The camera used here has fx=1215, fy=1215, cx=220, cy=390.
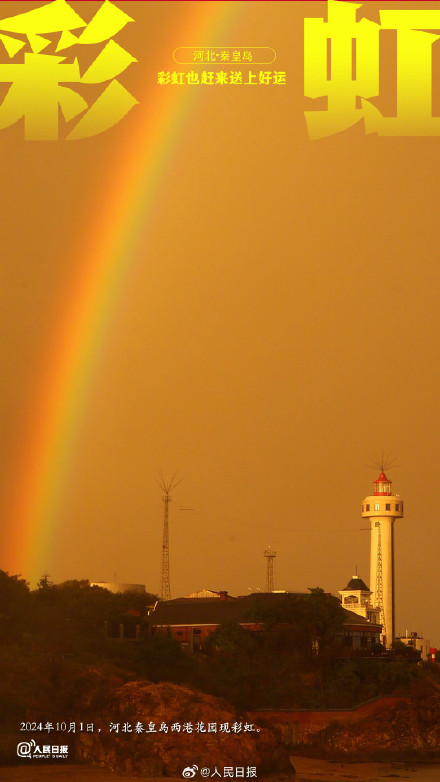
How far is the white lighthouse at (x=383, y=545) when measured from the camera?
143 m

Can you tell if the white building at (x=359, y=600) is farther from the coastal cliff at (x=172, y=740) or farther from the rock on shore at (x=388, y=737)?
the coastal cliff at (x=172, y=740)

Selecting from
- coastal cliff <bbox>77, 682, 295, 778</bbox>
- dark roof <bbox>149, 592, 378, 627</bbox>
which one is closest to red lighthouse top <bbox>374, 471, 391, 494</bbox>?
dark roof <bbox>149, 592, 378, 627</bbox>

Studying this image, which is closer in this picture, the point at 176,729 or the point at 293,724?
the point at 176,729

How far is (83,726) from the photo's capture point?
218 ft

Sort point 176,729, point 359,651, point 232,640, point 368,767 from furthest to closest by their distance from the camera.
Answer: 1. point 359,651
2. point 232,640
3. point 368,767
4. point 176,729

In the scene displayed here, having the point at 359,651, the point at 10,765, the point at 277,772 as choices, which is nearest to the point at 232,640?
the point at 359,651

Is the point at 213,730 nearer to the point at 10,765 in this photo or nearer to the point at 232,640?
the point at 10,765

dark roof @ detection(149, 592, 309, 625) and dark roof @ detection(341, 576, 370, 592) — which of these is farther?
dark roof @ detection(341, 576, 370, 592)

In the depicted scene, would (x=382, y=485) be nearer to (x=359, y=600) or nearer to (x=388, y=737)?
(x=359, y=600)

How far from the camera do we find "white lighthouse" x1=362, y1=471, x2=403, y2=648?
143250mm

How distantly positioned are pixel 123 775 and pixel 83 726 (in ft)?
13.1

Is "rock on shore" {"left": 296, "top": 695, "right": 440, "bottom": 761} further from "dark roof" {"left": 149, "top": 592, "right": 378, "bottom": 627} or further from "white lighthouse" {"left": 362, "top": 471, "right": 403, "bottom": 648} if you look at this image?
"white lighthouse" {"left": 362, "top": 471, "right": 403, "bottom": 648}

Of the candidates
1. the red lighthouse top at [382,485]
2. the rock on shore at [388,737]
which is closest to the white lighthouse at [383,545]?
the red lighthouse top at [382,485]

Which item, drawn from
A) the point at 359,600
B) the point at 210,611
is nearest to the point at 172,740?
the point at 210,611
